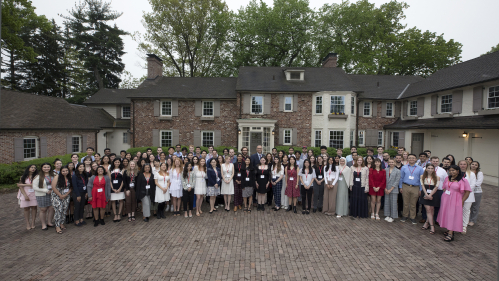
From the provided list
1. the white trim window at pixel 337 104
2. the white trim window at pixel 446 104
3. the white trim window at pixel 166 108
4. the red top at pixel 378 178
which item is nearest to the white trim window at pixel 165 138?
the white trim window at pixel 166 108

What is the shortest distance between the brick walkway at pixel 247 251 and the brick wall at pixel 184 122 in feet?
44.6

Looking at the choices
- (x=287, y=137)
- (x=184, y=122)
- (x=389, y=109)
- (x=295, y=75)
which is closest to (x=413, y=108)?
(x=389, y=109)

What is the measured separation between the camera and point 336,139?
20.1m

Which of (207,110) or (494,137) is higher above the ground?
(207,110)

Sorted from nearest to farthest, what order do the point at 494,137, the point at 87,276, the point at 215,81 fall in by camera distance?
the point at 87,276, the point at 494,137, the point at 215,81

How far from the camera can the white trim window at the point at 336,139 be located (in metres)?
20.0

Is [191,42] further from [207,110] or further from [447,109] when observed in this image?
[447,109]

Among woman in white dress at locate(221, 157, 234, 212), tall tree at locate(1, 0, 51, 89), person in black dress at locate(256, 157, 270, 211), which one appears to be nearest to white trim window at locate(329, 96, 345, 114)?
person in black dress at locate(256, 157, 270, 211)

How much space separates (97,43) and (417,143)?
41699mm

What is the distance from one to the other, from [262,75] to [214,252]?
1867 centimetres

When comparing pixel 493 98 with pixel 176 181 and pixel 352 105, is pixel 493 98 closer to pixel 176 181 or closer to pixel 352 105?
pixel 352 105

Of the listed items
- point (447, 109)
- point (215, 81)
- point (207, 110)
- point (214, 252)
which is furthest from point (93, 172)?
point (447, 109)

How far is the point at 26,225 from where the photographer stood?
23.1ft

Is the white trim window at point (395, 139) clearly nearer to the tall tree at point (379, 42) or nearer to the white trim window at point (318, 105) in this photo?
the white trim window at point (318, 105)
